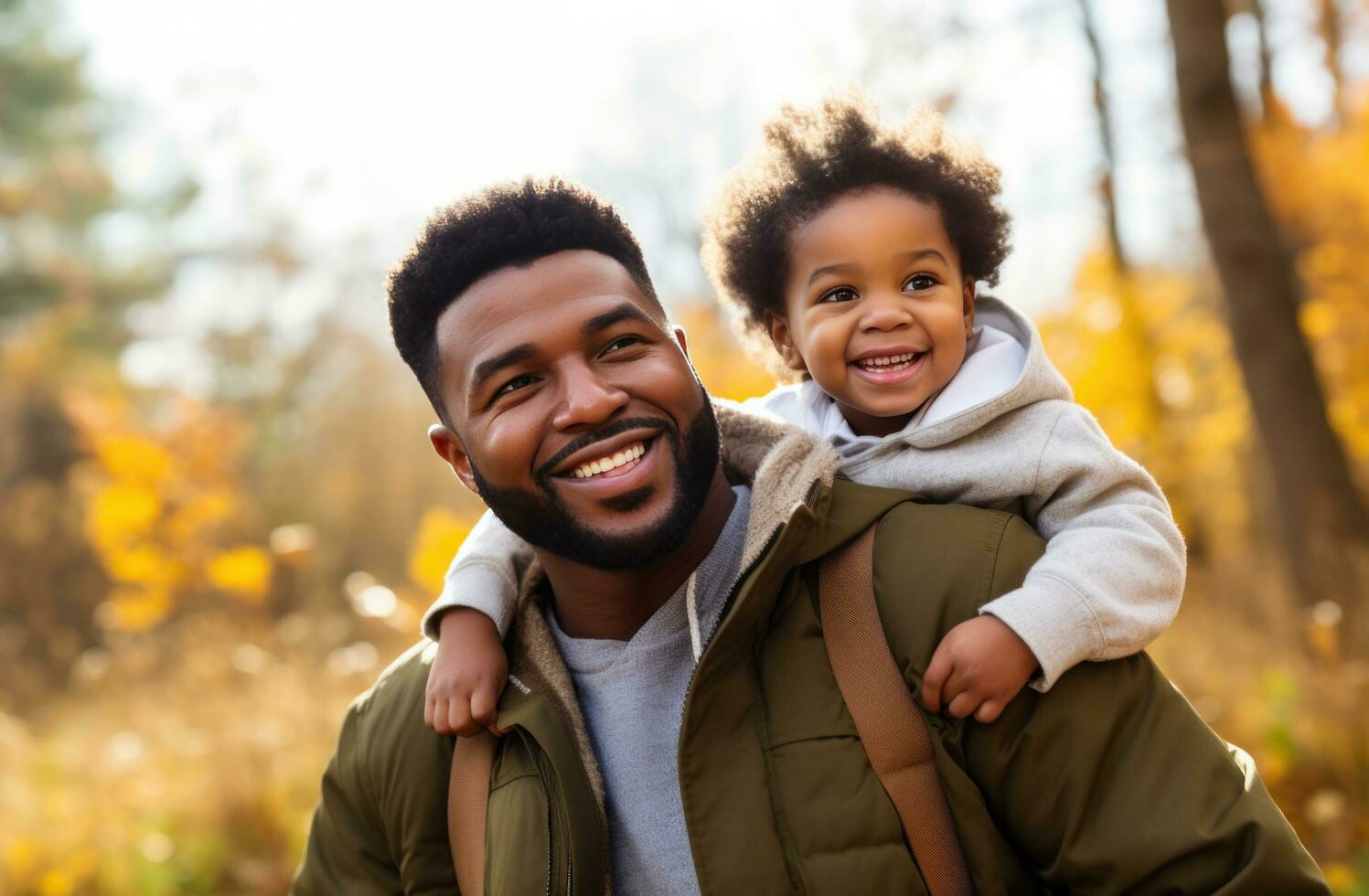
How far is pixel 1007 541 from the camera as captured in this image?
195 cm

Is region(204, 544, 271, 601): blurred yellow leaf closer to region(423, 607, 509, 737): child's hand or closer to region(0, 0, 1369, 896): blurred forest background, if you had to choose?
region(0, 0, 1369, 896): blurred forest background

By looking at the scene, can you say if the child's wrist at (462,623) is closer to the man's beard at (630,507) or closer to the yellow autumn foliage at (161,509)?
the man's beard at (630,507)

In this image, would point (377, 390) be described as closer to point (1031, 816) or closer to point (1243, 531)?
point (1243, 531)

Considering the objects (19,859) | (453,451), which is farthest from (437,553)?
(453,451)

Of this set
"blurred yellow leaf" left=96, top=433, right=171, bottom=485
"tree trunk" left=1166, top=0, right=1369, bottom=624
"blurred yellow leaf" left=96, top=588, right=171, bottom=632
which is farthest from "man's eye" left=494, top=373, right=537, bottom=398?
"blurred yellow leaf" left=96, top=433, right=171, bottom=485

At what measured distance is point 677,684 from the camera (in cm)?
218

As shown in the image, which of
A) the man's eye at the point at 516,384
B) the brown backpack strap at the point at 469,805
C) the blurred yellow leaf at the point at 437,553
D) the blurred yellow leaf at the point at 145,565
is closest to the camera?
the brown backpack strap at the point at 469,805

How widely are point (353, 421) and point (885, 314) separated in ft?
57.0

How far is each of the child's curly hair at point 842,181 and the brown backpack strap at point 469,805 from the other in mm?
1201

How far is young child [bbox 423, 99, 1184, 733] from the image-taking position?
1.82 m

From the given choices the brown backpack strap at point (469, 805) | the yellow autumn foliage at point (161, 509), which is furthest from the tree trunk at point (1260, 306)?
the yellow autumn foliage at point (161, 509)

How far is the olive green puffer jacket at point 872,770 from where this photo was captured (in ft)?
5.74

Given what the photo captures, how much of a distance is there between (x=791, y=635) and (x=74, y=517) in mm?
16278

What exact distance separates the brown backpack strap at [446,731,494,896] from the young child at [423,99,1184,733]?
0.08 meters
